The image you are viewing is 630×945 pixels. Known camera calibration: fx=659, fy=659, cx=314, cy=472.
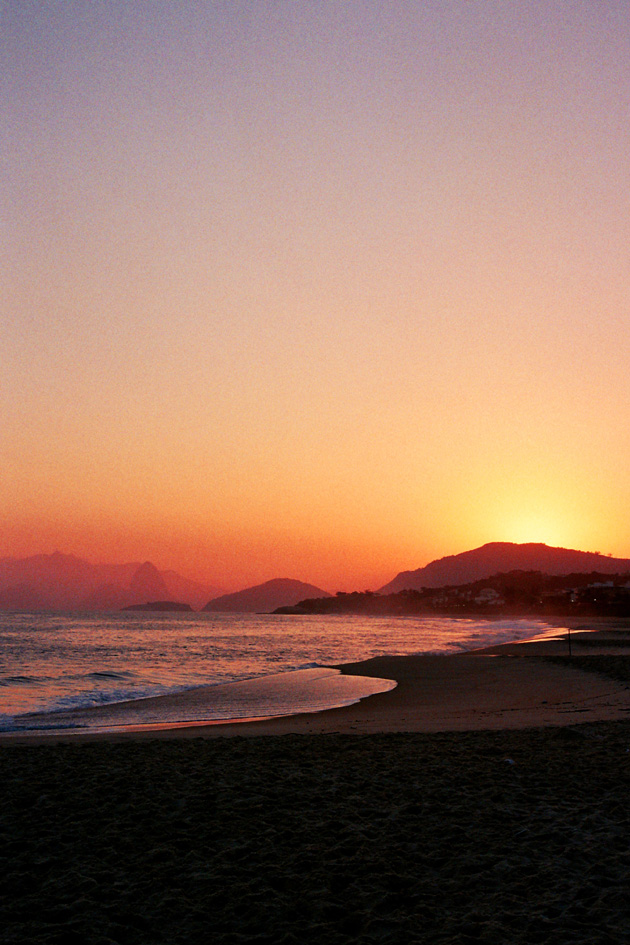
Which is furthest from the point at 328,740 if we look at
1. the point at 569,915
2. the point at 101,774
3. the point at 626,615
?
the point at 626,615

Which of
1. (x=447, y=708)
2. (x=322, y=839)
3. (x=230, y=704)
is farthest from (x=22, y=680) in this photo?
(x=322, y=839)

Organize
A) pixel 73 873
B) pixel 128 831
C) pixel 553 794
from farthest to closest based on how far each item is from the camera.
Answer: pixel 553 794 < pixel 128 831 < pixel 73 873

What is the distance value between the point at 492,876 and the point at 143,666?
97.9 ft

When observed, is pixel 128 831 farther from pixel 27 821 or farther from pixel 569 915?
pixel 569 915

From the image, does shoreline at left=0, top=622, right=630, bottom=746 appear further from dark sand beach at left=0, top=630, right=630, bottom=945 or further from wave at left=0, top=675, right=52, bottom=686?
wave at left=0, top=675, right=52, bottom=686

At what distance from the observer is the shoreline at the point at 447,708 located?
1325 cm

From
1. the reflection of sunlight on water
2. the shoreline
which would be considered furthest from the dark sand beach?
the reflection of sunlight on water

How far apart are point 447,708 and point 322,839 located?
11151mm

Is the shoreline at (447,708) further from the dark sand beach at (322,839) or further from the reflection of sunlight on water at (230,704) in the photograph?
the dark sand beach at (322,839)

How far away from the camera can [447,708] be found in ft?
54.2

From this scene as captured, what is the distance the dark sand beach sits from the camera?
460 cm

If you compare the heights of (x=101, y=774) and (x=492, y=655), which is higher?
(x=101, y=774)

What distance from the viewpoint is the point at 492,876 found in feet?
17.3

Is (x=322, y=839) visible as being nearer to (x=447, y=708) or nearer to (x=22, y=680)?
(x=447, y=708)
